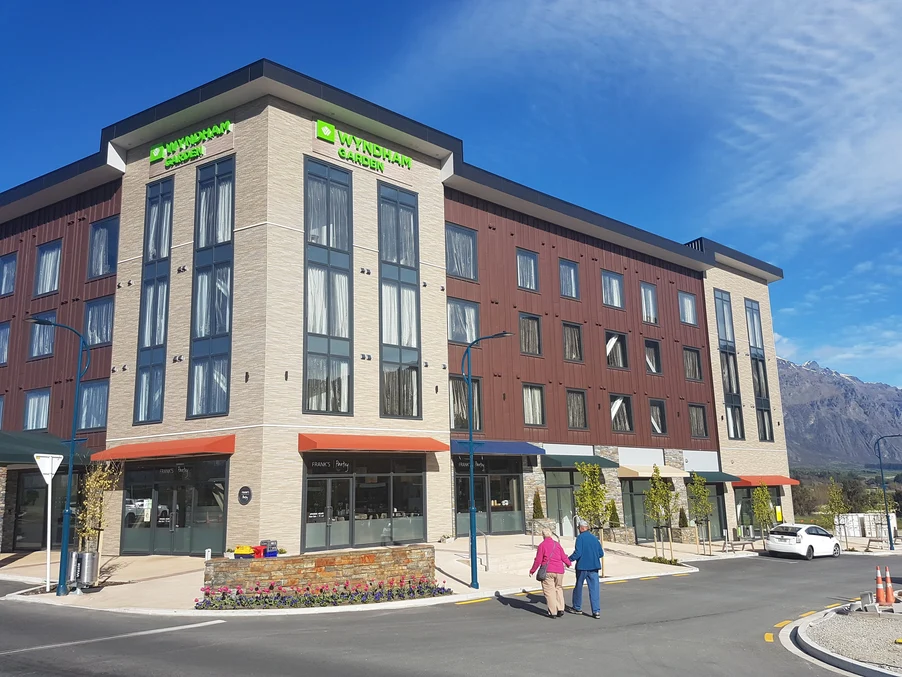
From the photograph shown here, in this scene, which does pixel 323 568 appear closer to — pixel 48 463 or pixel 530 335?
pixel 48 463

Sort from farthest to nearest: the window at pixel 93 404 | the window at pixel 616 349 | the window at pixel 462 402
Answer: the window at pixel 616 349
the window at pixel 462 402
the window at pixel 93 404

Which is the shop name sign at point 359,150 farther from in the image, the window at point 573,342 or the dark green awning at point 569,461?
the dark green awning at point 569,461

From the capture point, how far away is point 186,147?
98.4 feet

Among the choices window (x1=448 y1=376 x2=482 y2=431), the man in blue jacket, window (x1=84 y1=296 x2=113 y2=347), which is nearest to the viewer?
the man in blue jacket

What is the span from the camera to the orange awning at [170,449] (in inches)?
1010

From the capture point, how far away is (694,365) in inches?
1772

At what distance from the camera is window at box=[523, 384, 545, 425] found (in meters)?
35.2

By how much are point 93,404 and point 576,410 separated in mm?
21521

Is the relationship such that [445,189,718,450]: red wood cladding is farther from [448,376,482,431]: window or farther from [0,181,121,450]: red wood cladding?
[0,181,121,450]: red wood cladding

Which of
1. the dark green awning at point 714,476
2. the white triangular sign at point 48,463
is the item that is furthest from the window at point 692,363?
the white triangular sign at point 48,463

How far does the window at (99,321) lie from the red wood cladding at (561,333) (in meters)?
14.0

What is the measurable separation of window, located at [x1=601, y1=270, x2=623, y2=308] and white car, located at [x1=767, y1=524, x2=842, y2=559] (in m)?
13.8

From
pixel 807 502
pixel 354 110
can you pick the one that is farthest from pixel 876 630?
pixel 807 502

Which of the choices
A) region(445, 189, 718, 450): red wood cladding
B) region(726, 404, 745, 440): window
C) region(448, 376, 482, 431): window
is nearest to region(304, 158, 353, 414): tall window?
region(445, 189, 718, 450): red wood cladding
